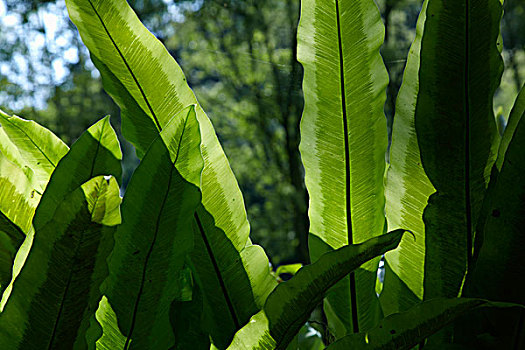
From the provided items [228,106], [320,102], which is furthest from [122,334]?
[228,106]

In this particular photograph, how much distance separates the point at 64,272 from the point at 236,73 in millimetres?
6419

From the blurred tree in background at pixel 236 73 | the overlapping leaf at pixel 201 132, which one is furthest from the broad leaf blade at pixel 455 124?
the blurred tree in background at pixel 236 73

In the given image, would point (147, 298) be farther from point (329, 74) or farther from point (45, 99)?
point (45, 99)

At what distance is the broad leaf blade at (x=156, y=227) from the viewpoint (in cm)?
31

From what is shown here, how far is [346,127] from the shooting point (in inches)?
14.8

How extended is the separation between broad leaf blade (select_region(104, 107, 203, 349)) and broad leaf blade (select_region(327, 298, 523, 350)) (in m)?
0.12

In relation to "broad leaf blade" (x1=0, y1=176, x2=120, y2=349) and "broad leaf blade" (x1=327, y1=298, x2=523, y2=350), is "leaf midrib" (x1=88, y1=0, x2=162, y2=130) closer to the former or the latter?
"broad leaf blade" (x1=0, y1=176, x2=120, y2=349)

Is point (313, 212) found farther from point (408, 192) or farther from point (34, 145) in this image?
point (34, 145)

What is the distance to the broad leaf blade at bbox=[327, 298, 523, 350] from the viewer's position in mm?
283

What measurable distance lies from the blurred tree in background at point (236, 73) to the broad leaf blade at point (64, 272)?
5.29 m

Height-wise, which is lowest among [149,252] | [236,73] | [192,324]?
[236,73]

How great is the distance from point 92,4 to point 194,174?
0.15 metres

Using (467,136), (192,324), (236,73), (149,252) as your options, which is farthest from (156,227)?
(236,73)

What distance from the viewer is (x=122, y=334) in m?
0.33
